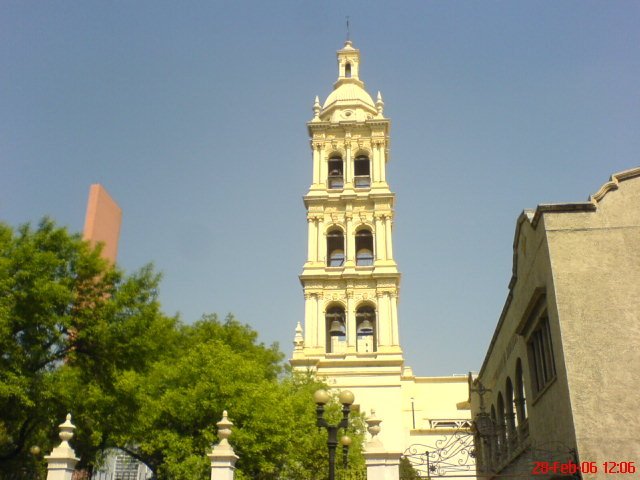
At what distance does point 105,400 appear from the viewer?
2059 cm

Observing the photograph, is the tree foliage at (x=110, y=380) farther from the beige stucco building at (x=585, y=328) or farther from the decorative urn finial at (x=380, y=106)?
the decorative urn finial at (x=380, y=106)

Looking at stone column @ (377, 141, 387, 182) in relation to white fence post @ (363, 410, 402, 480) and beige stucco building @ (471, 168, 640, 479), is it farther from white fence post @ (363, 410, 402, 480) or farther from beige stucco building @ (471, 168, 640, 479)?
white fence post @ (363, 410, 402, 480)

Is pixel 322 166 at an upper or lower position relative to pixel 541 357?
upper

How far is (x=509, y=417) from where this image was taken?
65.0ft

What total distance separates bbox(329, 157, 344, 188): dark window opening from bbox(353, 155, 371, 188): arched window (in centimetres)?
103

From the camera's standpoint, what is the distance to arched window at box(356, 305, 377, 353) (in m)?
41.8

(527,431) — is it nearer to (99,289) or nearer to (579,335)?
(579,335)

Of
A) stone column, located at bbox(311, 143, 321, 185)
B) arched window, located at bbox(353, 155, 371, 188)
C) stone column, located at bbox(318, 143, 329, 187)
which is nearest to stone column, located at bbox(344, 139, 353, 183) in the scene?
arched window, located at bbox(353, 155, 371, 188)

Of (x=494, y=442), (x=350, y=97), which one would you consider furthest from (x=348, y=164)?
(x=494, y=442)

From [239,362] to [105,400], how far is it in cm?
640

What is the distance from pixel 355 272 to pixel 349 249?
1.84 meters

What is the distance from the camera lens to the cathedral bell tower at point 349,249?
39.9 meters

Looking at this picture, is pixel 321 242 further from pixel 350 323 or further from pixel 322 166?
pixel 322 166

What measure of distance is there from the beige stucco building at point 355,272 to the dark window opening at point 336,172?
0.07m
